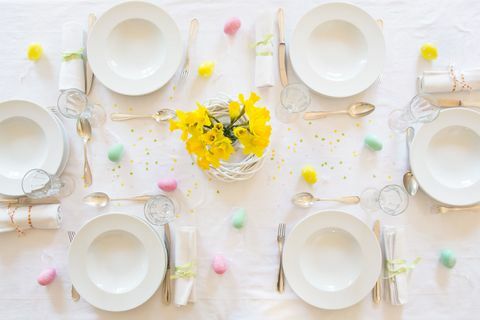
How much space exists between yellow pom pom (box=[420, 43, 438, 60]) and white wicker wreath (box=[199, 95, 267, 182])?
608mm

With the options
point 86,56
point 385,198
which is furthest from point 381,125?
point 86,56

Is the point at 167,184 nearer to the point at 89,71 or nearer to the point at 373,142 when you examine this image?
the point at 89,71

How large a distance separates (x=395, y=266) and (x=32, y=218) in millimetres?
1086

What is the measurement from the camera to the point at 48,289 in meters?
1.25

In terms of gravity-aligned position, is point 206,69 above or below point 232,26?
below

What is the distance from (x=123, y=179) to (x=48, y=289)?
40 cm

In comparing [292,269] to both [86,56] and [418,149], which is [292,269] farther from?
[86,56]

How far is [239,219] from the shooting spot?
1215mm

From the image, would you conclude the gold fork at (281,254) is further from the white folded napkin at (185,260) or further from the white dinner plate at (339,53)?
the white dinner plate at (339,53)

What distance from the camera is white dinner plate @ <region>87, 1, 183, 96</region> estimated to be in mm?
1263

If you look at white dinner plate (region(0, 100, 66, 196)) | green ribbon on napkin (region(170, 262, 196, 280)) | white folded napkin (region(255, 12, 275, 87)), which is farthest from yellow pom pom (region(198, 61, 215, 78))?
green ribbon on napkin (region(170, 262, 196, 280))

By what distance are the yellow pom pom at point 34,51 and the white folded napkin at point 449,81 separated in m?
1.21

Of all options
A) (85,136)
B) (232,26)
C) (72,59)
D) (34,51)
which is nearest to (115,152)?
(85,136)

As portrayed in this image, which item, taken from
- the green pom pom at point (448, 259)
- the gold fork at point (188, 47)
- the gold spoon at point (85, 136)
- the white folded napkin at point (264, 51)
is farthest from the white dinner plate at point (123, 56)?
the green pom pom at point (448, 259)
